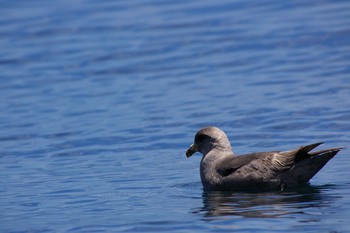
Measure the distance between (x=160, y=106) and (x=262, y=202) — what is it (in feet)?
25.1

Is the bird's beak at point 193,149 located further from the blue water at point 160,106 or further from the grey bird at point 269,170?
the grey bird at point 269,170

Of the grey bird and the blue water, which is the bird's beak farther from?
the grey bird

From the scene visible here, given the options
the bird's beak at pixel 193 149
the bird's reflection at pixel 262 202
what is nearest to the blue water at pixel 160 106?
the bird's reflection at pixel 262 202

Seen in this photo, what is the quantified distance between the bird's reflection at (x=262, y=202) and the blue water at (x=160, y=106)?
24 millimetres

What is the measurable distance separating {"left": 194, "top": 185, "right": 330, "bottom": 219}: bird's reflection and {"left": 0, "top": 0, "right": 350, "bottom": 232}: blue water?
2 centimetres

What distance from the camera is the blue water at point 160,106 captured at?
13422mm

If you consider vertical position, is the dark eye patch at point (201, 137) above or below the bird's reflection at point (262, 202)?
above

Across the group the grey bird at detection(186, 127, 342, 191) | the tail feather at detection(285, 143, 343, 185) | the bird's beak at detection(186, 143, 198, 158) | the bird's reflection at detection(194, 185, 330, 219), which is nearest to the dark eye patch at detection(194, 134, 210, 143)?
the bird's beak at detection(186, 143, 198, 158)

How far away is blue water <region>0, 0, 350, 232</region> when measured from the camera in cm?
1342

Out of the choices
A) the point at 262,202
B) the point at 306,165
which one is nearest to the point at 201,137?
the point at 306,165

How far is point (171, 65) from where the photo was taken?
24656 millimetres

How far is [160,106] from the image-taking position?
2086 centimetres

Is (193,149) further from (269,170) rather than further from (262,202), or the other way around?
(262,202)

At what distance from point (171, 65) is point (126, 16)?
652cm
